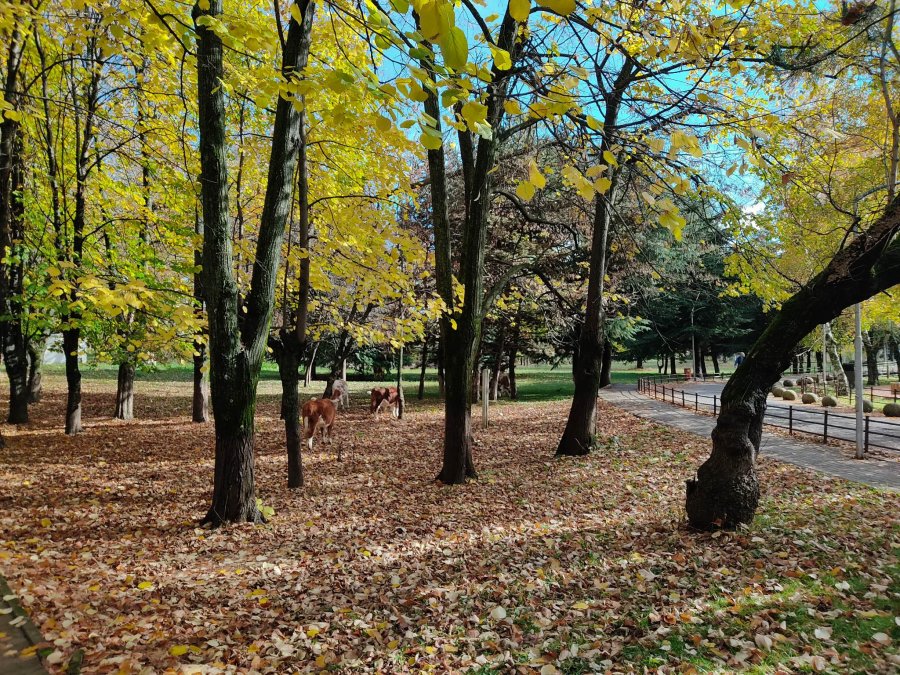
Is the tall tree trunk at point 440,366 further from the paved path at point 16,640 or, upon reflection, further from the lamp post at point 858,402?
the paved path at point 16,640

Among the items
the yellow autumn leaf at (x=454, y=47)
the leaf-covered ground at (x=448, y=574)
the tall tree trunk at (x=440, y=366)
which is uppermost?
the yellow autumn leaf at (x=454, y=47)

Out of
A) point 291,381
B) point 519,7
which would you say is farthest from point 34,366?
point 519,7

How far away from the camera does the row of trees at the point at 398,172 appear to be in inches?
120

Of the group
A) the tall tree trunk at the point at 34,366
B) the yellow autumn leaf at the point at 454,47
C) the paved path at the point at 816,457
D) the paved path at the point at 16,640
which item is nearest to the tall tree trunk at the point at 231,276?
the paved path at the point at 16,640

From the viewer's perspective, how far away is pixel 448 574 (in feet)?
16.0

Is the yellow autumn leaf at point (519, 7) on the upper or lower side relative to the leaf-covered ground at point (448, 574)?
upper

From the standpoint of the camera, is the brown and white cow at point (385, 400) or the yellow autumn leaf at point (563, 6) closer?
the yellow autumn leaf at point (563, 6)

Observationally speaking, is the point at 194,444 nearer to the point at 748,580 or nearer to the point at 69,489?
the point at 69,489

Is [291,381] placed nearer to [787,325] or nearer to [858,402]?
[787,325]

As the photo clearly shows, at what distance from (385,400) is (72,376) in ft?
29.5

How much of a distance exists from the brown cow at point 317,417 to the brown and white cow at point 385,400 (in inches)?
170

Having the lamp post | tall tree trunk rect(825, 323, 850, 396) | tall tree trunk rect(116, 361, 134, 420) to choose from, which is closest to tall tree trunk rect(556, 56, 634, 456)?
the lamp post

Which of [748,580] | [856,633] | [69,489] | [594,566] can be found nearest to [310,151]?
[69,489]

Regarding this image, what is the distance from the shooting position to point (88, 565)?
188 inches
